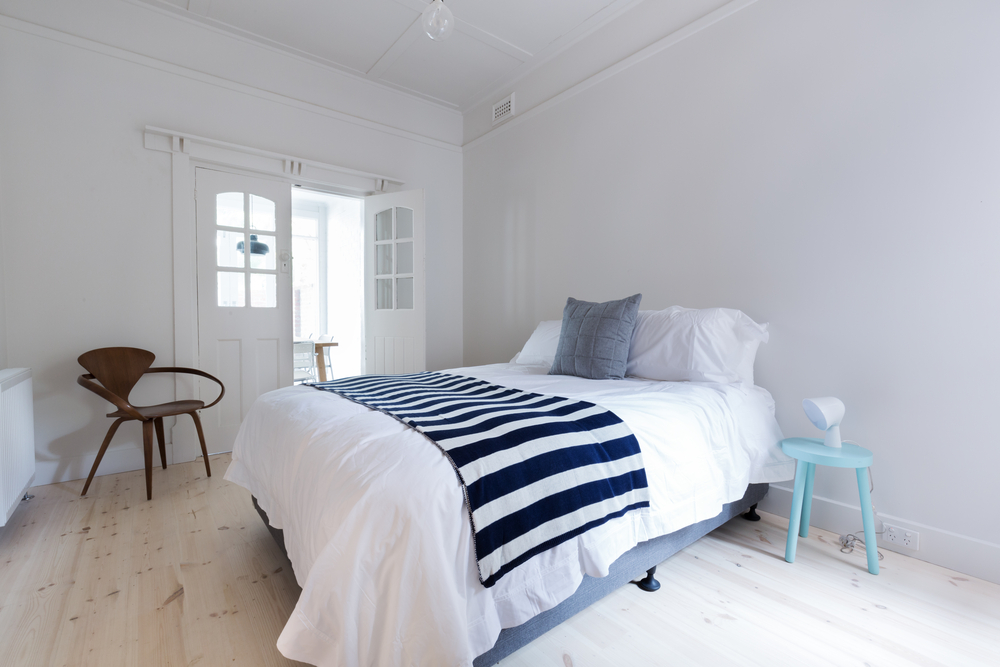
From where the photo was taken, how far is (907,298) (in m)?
1.91

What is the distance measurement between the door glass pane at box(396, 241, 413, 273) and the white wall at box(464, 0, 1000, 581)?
178 cm

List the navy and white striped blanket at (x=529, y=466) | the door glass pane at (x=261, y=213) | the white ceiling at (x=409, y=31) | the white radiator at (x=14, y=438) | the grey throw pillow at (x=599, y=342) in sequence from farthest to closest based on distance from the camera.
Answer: the door glass pane at (x=261, y=213) < the white ceiling at (x=409, y=31) < the grey throw pillow at (x=599, y=342) < the white radiator at (x=14, y=438) < the navy and white striped blanket at (x=529, y=466)

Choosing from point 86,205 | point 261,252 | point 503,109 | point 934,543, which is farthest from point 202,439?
point 934,543

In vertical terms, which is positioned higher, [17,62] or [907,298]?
[17,62]

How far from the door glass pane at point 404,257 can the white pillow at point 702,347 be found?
2.37 m

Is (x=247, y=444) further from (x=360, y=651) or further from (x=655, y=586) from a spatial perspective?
(x=655, y=586)

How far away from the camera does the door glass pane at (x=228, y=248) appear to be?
3299 millimetres

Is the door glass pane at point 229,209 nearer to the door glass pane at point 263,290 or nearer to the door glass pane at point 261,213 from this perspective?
the door glass pane at point 261,213

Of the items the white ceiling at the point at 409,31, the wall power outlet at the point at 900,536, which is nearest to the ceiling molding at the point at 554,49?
the white ceiling at the point at 409,31

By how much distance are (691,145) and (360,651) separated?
2847 mm

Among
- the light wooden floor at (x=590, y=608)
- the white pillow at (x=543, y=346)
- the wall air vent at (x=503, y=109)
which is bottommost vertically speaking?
the light wooden floor at (x=590, y=608)

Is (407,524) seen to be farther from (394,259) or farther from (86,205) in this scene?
(394,259)

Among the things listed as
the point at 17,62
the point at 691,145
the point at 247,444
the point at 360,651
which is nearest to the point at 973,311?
the point at 691,145

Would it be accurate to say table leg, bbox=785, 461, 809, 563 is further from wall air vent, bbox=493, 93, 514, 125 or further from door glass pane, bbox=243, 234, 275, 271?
door glass pane, bbox=243, 234, 275, 271
